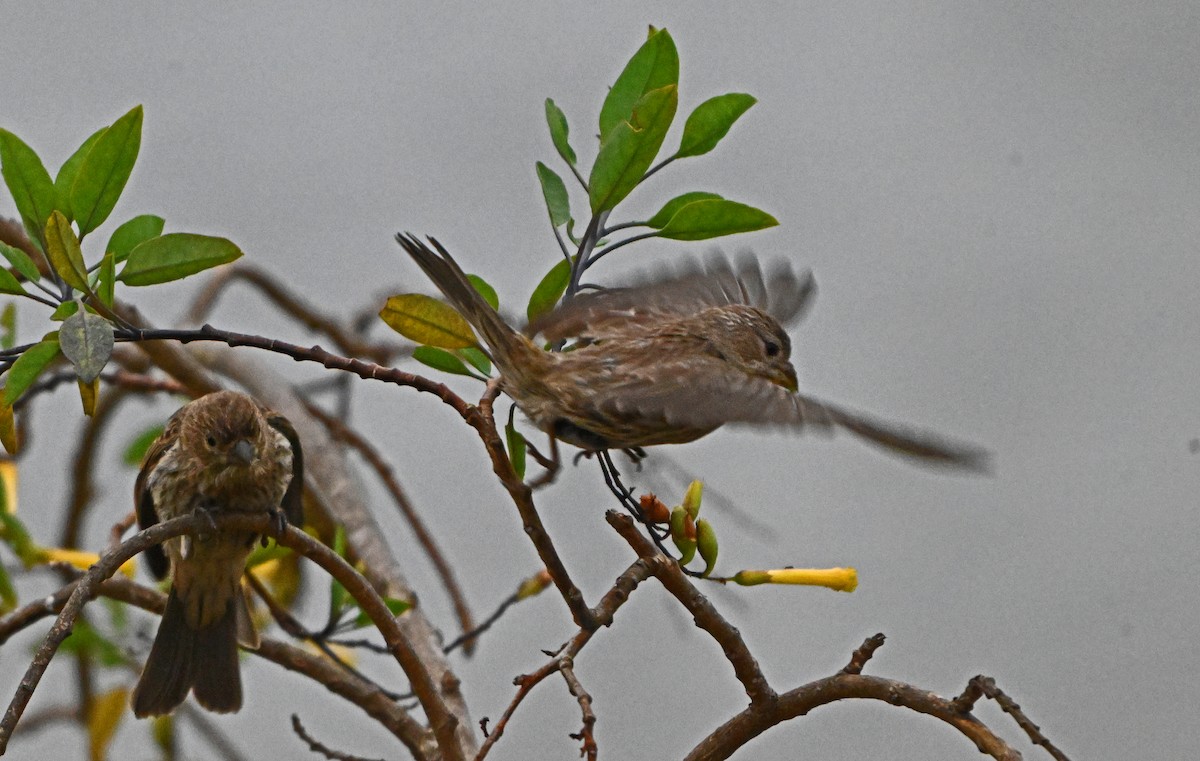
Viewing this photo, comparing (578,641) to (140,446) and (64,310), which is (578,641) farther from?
(140,446)

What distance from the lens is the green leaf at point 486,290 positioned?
1.65 meters

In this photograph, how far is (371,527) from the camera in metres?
2.55

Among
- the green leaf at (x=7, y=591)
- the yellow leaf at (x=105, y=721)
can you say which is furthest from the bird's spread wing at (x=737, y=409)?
the yellow leaf at (x=105, y=721)

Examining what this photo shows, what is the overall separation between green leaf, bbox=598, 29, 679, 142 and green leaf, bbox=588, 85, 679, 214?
5 centimetres

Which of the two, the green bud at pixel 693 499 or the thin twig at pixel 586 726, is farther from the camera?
the green bud at pixel 693 499

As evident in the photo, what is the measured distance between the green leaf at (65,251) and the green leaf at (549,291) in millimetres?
539

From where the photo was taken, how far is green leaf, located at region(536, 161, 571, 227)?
167 centimetres

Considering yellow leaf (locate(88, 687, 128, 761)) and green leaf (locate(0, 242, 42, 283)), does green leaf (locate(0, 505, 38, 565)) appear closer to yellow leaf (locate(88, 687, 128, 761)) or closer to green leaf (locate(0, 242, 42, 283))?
yellow leaf (locate(88, 687, 128, 761))

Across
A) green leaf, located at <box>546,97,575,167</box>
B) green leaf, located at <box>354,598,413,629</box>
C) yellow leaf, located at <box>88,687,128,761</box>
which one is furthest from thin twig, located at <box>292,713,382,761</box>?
yellow leaf, located at <box>88,687,128,761</box>

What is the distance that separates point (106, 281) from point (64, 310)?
52 mm

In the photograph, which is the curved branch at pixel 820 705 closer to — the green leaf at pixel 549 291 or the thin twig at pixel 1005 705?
the thin twig at pixel 1005 705

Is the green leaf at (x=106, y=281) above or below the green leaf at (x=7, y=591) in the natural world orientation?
below

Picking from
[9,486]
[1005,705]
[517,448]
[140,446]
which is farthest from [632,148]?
[140,446]

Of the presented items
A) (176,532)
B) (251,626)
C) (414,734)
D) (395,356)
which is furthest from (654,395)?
(395,356)
